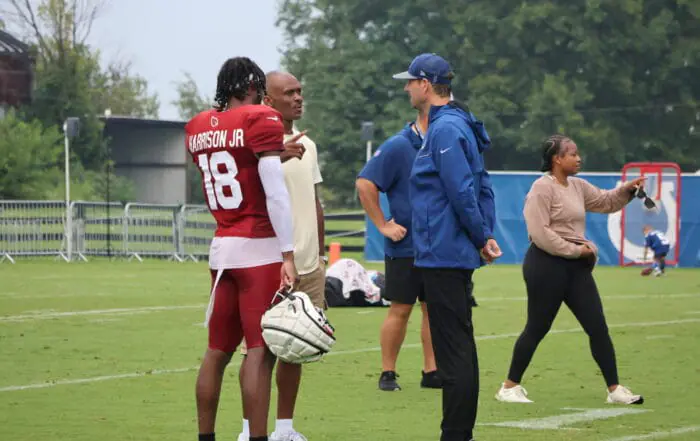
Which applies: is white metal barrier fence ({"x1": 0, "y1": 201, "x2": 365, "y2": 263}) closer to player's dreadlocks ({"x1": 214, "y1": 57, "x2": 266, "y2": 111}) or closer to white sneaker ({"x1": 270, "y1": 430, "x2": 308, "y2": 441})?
white sneaker ({"x1": 270, "y1": 430, "x2": 308, "y2": 441})

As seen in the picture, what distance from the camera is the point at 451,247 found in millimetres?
7809

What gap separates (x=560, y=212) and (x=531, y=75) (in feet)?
182

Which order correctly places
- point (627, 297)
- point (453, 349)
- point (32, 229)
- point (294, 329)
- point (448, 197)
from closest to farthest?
point (294, 329), point (448, 197), point (453, 349), point (627, 297), point (32, 229)

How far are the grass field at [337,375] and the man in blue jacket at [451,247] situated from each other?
85 cm

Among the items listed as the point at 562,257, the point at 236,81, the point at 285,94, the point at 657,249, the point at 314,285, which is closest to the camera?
the point at 236,81

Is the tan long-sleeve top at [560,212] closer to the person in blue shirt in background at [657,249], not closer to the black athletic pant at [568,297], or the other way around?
the black athletic pant at [568,297]

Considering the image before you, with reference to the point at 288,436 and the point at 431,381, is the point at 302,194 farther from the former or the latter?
the point at 431,381

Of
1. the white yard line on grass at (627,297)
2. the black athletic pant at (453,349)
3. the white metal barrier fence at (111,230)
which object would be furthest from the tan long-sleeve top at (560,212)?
the white metal barrier fence at (111,230)

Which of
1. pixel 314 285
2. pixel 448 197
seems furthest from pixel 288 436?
pixel 448 197

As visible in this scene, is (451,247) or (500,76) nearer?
(451,247)

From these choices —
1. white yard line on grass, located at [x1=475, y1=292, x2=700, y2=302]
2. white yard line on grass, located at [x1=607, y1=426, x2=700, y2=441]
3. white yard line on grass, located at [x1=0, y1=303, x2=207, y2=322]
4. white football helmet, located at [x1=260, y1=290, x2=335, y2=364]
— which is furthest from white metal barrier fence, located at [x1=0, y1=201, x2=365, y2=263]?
white football helmet, located at [x1=260, y1=290, x2=335, y2=364]

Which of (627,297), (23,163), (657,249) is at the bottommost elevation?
(627,297)

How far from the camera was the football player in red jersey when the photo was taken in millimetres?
7148

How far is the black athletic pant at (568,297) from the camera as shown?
32.9 feet
